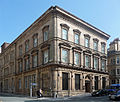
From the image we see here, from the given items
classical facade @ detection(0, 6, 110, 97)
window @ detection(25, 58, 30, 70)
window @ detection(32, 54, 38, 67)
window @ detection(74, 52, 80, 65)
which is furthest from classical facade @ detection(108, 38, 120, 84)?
window @ detection(32, 54, 38, 67)

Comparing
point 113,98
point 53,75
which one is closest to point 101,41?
point 53,75

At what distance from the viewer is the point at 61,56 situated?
3027cm

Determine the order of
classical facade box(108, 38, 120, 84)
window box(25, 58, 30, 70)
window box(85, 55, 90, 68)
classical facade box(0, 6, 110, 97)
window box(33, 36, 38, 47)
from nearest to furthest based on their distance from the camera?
classical facade box(0, 6, 110, 97)
window box(85, 55, 90, 68)
window box(33, 36, 38, 47)
window box(25, 58, 30, 70)
classical facade box(108, 38, 120, 84)

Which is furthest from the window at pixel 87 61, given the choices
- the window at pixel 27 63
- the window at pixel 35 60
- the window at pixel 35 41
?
the window at pixel 27 63

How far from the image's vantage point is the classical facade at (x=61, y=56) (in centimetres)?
2989

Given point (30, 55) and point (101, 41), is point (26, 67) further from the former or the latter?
point (101, 41)

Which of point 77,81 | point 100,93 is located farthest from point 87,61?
point 100,93

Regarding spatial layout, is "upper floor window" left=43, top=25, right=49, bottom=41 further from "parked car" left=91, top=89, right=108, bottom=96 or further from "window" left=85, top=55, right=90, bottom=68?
"parked car" left=91, top=89, right=108, bottom=96

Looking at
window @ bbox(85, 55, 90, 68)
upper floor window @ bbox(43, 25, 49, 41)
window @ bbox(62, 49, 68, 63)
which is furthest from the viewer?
window @ bbox(85, 55, 90, 68)

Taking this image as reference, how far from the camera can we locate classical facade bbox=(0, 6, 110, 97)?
2989cm

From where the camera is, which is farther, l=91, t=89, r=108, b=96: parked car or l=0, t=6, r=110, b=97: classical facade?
l=0, t=6, r=110, b=97: classical facade

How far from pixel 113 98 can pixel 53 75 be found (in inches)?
437

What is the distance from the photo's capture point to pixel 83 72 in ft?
113

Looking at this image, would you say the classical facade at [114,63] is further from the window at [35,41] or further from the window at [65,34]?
the window at [35,41]
